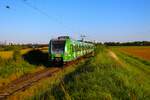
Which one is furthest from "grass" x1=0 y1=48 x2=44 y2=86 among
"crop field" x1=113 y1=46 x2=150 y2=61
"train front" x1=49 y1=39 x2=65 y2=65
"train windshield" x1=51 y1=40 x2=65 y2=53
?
"crop field" x1=113 y1=46 x2=150 y2=61

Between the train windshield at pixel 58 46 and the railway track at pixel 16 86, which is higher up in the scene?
the train windshield at pixel 58 46

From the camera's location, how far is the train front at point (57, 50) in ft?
108

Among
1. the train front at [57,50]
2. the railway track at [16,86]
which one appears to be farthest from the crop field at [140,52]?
the railway track at [16,86]

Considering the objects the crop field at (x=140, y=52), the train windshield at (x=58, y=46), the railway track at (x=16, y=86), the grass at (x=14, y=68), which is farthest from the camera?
the crop field at (x=140, y=52)

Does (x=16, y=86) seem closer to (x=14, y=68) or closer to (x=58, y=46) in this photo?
(x=14, y=68)

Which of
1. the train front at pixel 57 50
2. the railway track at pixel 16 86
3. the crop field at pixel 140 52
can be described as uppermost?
the train front at pixel 57 50

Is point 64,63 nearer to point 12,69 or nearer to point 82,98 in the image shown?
point 12,69

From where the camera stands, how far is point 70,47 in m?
34.5

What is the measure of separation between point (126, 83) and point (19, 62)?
1843 cm

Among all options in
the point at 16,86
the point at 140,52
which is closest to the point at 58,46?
the point at 16,86

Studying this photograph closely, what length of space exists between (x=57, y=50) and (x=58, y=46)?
428 mm

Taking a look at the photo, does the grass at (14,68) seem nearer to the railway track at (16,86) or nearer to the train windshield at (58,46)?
the railway track at (16,86)

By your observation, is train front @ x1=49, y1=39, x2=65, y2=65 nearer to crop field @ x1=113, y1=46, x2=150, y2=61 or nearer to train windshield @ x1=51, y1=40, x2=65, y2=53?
train windshield @ x1=51, y1=40, x2=65, y2=53

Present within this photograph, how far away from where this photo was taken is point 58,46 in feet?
109
